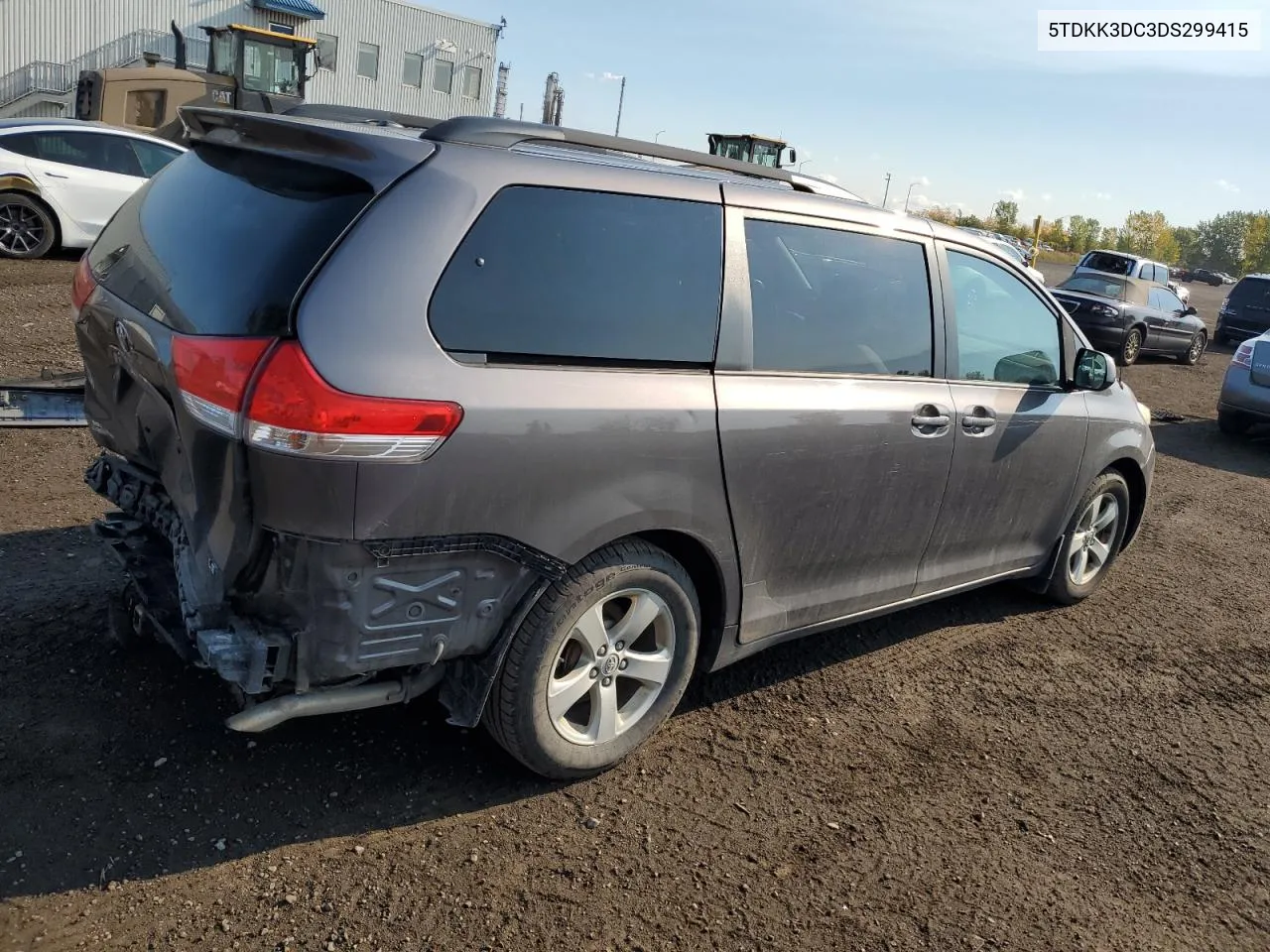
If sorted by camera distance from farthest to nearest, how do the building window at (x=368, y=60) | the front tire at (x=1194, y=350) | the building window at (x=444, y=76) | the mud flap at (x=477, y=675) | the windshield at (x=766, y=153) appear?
the building window at (x=444, y=76)
the building window at (x=368, y=60)
the windshield at (x=766, y=153)
the front tire at (x=1194, y=350)
the mud flap at (x=477, y=675)

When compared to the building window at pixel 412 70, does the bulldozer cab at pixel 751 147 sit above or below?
below

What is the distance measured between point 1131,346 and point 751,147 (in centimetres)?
1095

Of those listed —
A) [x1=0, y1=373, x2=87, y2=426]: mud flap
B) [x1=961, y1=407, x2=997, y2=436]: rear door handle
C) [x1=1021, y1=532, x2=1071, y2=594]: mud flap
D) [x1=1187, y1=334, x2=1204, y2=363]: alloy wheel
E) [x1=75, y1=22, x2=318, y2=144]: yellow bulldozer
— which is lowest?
[x1=0, y1=373, x2=87, y2=426]: mud flap

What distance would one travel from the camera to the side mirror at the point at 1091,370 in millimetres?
4777

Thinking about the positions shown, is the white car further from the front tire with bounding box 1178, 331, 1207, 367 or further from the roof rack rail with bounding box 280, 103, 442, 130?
the front tire with bounding box 1178, 331, 1207, 367

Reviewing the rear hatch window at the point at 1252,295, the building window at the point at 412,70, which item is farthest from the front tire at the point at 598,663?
the building window at the point at 412,70

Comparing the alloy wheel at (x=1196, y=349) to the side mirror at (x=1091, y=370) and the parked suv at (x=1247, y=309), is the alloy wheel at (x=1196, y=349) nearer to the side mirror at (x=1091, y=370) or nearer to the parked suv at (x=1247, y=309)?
the parked suv at (x=1247, y=309)

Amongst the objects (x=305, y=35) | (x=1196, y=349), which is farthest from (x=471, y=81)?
(x=1196, y=349)

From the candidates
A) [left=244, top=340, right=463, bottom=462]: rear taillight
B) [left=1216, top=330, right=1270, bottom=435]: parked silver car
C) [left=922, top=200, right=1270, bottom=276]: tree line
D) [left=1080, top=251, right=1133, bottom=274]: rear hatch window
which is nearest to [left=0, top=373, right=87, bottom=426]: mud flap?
[left=244, top=340, right=463, bottom=462]: rear taillight

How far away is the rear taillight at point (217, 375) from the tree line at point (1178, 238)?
10637 cm

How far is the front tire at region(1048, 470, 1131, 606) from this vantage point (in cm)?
510

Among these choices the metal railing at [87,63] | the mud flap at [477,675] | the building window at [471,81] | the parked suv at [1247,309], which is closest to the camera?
the mud flap at [477,675]

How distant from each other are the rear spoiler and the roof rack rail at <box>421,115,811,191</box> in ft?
0.40

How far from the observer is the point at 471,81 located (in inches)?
1577
